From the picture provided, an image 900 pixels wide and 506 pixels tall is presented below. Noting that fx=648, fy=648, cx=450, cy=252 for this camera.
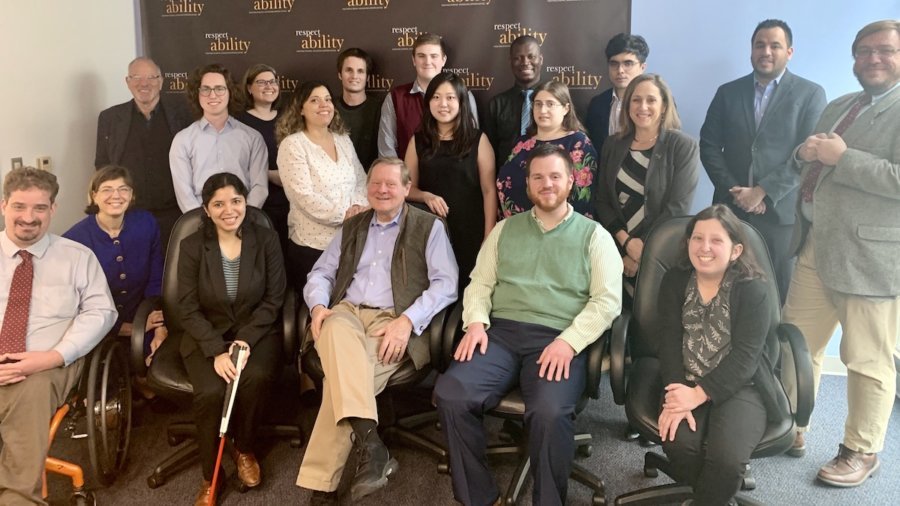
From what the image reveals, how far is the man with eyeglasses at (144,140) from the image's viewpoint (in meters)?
3.42

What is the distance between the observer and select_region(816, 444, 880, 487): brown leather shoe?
2.55 metres

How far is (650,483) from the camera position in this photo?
8.45ft

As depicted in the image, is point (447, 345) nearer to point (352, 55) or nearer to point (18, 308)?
point (18, 308)

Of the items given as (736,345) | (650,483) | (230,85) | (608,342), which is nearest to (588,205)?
(608,342)

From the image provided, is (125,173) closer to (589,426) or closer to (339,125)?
(339,125)

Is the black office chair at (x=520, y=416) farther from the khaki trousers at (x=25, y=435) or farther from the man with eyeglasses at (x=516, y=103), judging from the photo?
the khaki trousers at (x=25, y=435)

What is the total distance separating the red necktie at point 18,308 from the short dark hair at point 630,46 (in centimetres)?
267

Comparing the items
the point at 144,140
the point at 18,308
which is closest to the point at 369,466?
the point at 18,308

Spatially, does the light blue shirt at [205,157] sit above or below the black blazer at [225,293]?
above

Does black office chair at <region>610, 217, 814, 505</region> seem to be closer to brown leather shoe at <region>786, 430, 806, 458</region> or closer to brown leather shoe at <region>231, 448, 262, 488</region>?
brown leather shoe at <region>786, 430, 806, 458</region>

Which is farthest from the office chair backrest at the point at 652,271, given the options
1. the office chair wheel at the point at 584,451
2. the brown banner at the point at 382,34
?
the brown banner at the point at 382,34

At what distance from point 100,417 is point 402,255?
1279mm

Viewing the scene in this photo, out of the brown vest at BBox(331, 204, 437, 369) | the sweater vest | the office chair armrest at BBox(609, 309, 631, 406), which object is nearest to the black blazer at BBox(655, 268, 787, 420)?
the office chair armrest at BBox(609, 309, 631, 406)

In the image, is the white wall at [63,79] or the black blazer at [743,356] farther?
the white wall at [63,79]
